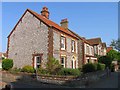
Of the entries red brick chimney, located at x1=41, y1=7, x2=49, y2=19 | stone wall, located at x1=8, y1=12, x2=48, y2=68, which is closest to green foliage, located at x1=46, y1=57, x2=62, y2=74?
stone wall, located at x1=8, y1=12, x2=48, y2=68

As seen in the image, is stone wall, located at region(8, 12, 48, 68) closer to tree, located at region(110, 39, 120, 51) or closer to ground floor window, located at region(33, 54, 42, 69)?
ground floor window, located at region(33, 54, 42, 69)

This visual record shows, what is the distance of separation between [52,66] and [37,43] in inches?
209

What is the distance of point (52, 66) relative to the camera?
26.4 m

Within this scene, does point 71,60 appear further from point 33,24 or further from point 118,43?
point 118,43

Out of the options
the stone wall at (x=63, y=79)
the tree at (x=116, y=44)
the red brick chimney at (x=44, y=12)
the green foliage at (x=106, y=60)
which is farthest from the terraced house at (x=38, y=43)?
the tree at (x=116, y=44)

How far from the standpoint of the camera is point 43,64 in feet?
94.1

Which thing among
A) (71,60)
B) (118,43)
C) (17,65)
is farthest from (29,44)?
(118,43)

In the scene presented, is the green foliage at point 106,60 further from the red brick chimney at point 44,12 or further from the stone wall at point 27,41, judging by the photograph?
the stone wall at point 27,41

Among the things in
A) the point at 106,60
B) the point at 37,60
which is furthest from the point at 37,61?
the point at 106,60

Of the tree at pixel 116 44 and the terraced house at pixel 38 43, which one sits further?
the tree at pixel 116 44

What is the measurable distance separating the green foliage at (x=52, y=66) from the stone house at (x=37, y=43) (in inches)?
58.2

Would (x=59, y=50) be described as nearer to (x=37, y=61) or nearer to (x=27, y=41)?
(x=37, y=61)

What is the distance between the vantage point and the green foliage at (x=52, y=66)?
26036 millimetres

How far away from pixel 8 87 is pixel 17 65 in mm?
19319
